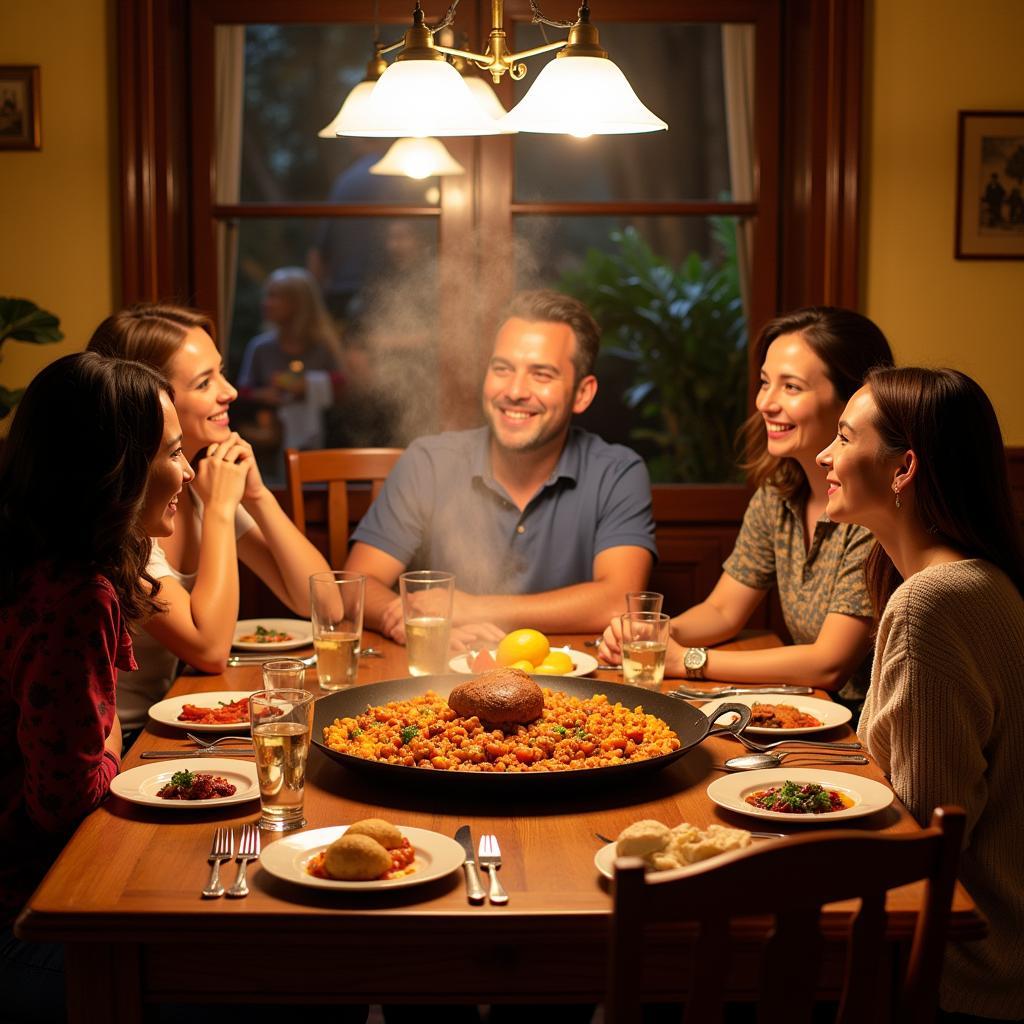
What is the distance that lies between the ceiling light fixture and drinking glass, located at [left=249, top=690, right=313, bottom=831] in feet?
3.01

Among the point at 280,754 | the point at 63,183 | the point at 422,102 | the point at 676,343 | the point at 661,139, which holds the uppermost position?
the point at 661,139

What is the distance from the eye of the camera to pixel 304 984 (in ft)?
4.33

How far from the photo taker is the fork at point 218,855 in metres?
1.33

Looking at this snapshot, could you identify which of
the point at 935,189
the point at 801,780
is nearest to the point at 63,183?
the point at 935,189

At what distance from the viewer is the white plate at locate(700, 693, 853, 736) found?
192 cm

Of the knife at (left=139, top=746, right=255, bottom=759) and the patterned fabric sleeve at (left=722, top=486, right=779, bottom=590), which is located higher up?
the patterned fabric sleeve at (left=722, top=486, right=779, bottom=590)

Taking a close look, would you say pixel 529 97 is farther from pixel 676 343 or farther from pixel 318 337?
pixel 318 337

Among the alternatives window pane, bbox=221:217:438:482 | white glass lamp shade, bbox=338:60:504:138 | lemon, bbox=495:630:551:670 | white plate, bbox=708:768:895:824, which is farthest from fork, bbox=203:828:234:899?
window pane, bbox=221:217:438:482

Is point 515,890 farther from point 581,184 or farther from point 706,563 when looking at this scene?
point 581,184

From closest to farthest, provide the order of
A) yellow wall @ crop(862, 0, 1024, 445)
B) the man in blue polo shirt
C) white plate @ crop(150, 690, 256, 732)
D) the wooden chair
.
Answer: the wooden chair, white plate @ crop(150, 690, 256, 732), the man in blue polo shirt, yellow wall @ crop(862, 0, 1024, 445)

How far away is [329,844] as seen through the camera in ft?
4.69

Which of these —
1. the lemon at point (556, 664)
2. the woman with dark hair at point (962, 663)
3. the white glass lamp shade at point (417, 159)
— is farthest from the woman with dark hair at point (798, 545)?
the white glass lamp shade at point (417, 159)

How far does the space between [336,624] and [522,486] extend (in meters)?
1.16

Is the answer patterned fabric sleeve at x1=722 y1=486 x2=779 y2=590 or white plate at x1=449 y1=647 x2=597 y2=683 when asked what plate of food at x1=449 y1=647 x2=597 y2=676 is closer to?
white plate at x1=449 y1=647 x2=597 y2=683
